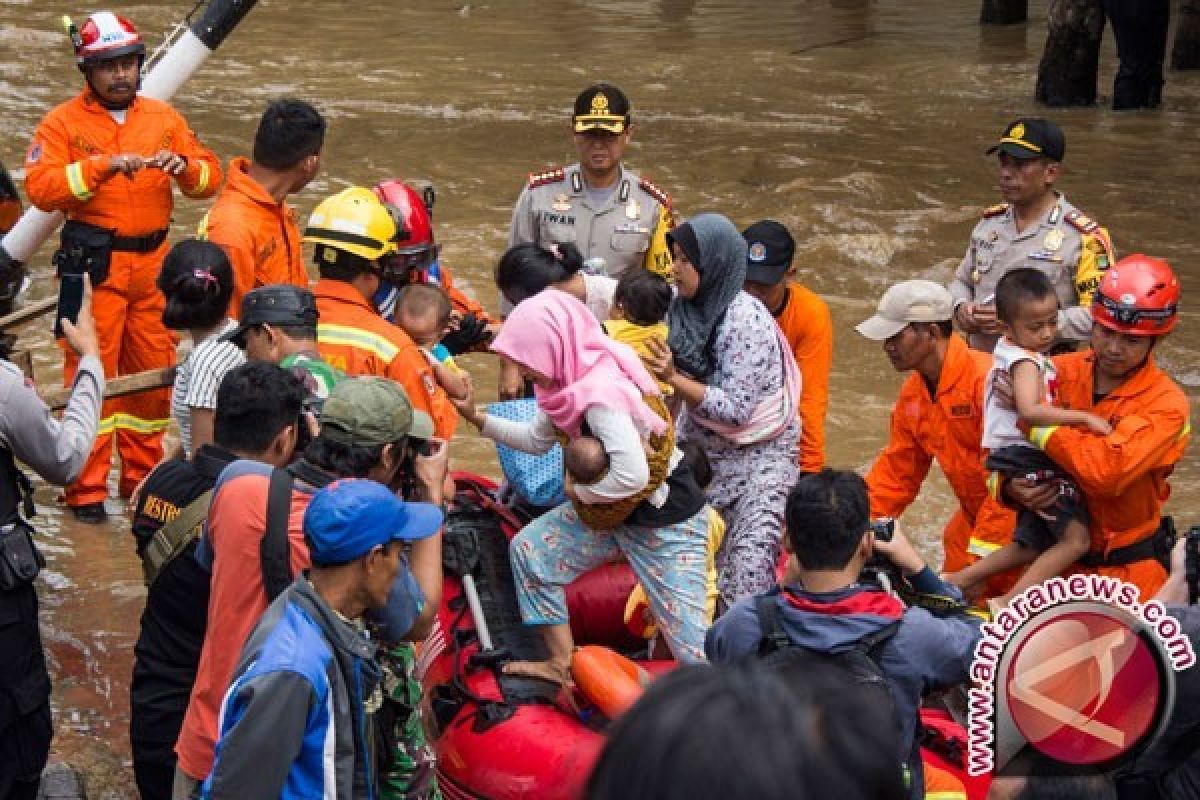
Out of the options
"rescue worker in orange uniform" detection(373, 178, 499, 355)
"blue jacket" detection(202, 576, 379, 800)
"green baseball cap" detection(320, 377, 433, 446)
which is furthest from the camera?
"rescue worker in orange uniform" detection(373, 178, 499, 355)

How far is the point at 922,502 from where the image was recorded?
28.4 ft

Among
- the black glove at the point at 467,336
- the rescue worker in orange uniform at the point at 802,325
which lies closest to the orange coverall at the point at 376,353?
the black glove at the point at 467,336

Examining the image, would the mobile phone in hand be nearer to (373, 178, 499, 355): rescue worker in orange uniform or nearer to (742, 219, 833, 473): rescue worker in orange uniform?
(373, 178, 499, 355): rescue worker in orange uniform

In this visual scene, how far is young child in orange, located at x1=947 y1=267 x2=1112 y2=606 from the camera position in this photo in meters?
5.59

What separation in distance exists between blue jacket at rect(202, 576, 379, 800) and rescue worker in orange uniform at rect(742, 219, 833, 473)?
2944mm

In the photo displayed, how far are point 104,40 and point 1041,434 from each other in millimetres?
3948

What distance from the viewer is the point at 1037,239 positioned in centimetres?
686

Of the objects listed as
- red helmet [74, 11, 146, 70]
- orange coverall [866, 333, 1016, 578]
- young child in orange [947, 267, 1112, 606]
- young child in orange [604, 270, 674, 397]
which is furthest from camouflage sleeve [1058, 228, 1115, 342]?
red helmet [74, 11, 146, 70]

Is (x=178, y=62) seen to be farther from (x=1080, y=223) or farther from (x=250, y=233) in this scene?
(x=1080, y=223)

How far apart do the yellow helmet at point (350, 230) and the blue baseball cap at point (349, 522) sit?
184cm

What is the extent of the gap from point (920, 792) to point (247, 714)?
1.50 metres

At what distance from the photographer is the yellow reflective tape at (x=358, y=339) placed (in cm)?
531

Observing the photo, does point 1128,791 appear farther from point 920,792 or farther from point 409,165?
point 409,165

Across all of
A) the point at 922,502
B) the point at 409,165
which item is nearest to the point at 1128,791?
the point at 922,502
